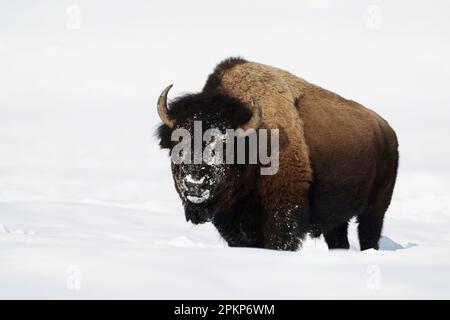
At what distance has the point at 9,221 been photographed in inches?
473

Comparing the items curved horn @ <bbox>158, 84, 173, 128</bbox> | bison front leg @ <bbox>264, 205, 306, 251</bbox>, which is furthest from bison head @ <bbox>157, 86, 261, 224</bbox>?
bison front leg @ <bbox>264, 205, 306, 251</bbox>

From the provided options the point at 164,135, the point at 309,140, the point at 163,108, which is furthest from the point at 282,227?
the point at 163,108

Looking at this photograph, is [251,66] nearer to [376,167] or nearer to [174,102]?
[174,102]

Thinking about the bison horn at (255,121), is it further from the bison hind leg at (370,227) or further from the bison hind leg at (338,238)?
the bison hind leg at (338,238)

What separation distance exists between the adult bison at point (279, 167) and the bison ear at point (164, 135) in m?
0.01

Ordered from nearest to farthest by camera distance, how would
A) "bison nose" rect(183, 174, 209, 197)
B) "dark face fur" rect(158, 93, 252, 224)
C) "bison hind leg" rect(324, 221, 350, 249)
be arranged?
"bison nose" rect(183, 174, 209, 197), "dark face fur" rect(158, 93, 252, 224), "bison hind leg" rect(324, 221, 350, 249)

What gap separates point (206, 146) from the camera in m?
6.79

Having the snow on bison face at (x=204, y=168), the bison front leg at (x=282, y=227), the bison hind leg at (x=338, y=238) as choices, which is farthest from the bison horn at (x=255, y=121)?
the bison hind leg at (x=338, y=238)

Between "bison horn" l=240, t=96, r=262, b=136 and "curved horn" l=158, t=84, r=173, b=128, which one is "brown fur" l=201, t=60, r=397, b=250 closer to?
"bison horn" l=240, t=96, r=262, b=136

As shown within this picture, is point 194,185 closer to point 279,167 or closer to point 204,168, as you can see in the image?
point 204,168

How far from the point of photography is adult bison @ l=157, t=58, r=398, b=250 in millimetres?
7070

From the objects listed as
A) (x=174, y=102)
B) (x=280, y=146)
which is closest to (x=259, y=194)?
(x=280, y=146)
